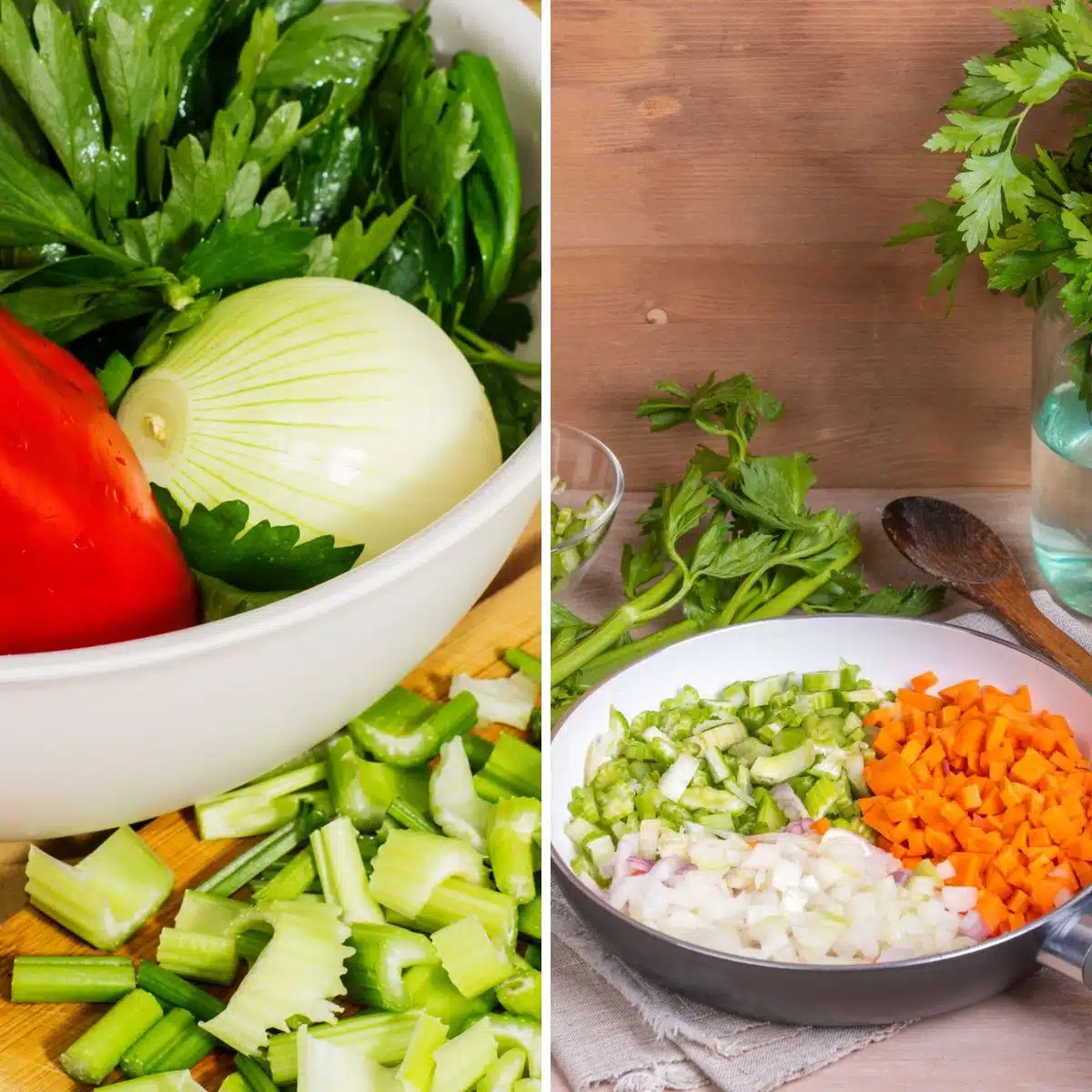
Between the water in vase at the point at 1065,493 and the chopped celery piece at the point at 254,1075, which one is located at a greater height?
the chopped celery piece at the point at 254,1075

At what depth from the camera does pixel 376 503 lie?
41 centimetres

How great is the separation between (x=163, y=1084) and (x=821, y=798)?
0.32 metres

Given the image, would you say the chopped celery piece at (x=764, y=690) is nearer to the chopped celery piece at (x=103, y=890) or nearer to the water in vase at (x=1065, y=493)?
the water in vase at (x=1065, y=493)

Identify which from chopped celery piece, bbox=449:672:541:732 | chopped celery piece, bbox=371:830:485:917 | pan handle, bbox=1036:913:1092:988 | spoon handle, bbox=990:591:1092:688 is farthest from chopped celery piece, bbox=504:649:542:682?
spoon handle, bbox=990:591:1092:688

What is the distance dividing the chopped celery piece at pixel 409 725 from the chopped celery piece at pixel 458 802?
0.01m

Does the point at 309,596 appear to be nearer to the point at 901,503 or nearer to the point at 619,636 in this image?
the point at 619,636

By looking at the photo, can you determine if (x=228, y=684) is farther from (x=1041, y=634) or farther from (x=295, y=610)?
(x=1041, y=634)

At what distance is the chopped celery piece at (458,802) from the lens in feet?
1.40

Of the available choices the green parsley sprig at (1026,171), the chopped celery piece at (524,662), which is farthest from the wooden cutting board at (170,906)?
the green parsley sprig at (1026,171)

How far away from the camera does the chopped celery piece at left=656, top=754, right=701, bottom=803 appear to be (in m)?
0.57

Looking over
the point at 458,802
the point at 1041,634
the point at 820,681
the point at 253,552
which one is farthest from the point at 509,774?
the point at 1041,634

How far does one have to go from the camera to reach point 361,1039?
0.36 meters

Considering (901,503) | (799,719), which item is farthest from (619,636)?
(901,503)

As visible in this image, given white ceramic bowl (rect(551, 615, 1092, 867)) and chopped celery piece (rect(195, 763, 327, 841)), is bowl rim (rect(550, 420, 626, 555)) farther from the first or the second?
chopped celery piece (rect(195, 763, 327, 841))
